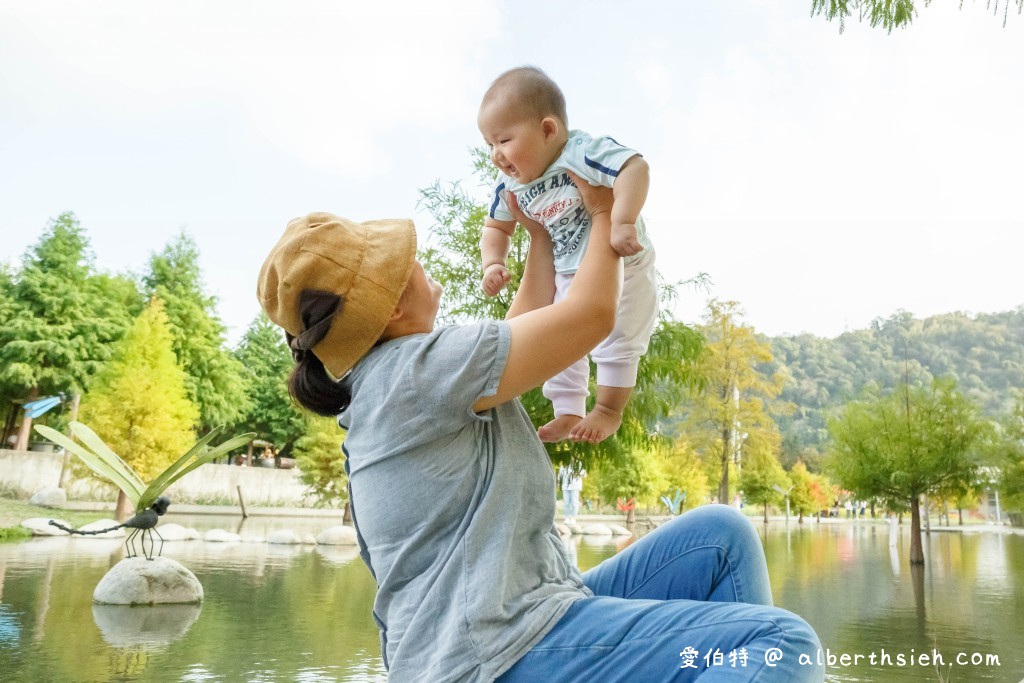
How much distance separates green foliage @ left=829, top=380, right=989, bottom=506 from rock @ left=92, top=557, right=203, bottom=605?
10731 millimetres

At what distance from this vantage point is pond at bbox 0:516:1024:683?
188 inches

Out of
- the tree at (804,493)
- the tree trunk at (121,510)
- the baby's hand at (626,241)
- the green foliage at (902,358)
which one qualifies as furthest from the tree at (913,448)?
the green foliage at (902,358)

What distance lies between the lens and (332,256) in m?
1.09

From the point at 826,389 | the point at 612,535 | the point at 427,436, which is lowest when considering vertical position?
the point at 612,535

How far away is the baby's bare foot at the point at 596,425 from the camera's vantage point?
1.49 m

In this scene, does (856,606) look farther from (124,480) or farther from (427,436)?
(427,436)

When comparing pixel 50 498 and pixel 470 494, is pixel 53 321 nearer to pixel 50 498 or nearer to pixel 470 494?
pixel 50 498

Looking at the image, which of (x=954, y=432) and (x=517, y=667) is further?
(x=954, y=432)

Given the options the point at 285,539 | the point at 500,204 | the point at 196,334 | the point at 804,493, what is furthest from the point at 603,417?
the point at 804,493

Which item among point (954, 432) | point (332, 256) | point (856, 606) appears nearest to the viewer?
point (332, 256)

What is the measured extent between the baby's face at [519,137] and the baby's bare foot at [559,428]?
413mm

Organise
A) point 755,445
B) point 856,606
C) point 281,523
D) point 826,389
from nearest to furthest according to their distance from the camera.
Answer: point 856,606 < point 281,523 < point 755,445 < point 826,389

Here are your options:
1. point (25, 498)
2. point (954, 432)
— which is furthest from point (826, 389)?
point (25, 498)

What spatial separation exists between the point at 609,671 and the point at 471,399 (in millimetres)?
341
